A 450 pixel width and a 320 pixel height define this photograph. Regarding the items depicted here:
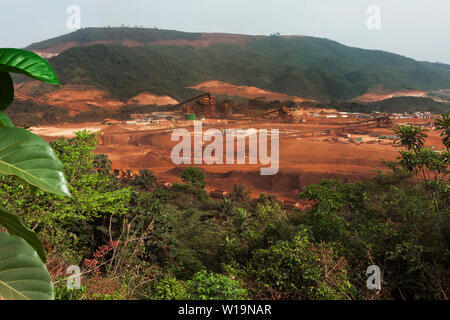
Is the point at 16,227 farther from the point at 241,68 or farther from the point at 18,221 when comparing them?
the point at 241,68

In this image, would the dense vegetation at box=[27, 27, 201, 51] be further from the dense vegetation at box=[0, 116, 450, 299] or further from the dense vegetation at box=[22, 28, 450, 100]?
the dense vegetation at box=[0, 116, 450, 299]

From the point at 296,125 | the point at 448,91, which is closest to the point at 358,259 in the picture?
the point at 296,125

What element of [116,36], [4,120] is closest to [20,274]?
[4,120]

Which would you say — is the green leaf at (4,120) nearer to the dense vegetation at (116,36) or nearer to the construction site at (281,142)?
the construction site at (281,142)

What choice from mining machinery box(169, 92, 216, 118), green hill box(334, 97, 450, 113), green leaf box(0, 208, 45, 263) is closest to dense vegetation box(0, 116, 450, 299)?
green leaf box(0, 208, 45, 263)

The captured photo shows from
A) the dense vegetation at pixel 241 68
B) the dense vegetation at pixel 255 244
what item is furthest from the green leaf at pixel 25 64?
the dense vegetation at pixel 241 68

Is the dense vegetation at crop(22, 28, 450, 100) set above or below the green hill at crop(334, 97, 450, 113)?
above
